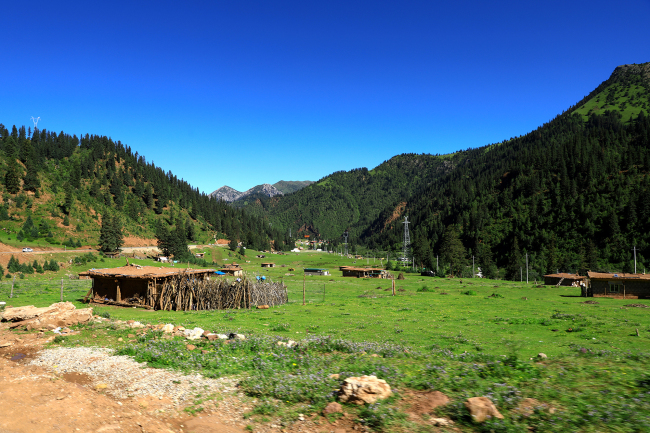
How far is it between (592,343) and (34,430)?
19.6 metres

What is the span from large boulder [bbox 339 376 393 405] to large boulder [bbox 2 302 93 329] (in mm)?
16919

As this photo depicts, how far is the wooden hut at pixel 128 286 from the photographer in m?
28.4

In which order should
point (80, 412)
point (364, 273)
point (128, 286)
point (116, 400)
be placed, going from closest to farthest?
point (80, 412), point (116, 400), point (128, 286), point (364, 273)

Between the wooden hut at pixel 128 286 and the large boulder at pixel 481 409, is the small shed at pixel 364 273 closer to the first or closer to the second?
the wooden hut at pixel 128 286

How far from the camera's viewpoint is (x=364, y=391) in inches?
317

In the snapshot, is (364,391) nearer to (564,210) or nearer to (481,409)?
(481,409)

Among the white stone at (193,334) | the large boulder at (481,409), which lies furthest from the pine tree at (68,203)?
the large boulder at (481,409)

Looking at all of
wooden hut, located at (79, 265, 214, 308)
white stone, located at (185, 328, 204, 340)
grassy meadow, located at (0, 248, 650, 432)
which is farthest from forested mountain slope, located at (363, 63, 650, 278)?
white stone, located at (185, 328, 204, 340)

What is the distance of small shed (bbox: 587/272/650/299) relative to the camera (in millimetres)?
43625

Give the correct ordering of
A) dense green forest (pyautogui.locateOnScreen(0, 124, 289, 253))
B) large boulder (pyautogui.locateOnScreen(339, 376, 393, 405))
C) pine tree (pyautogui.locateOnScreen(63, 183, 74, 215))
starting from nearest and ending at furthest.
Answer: large boulder (pyautogui.locateOnScreen(339, 376, 393, 405))
dense green forest (pyautogui.locateOnScreen(0, 124, 289, 253))
pine tree (pyautogui.locateOnScreen(63, 183, 74, 215))

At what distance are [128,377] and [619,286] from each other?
56.2 metres

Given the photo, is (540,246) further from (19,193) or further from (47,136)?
(47,136)

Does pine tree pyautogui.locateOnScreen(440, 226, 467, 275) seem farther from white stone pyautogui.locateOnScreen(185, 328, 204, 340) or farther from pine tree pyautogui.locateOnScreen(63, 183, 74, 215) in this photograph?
pine tree pyautogui.locateOnScreen(63, 183, 74, 215)

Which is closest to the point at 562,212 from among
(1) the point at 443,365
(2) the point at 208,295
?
(2) the point at 208,295
